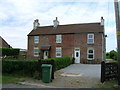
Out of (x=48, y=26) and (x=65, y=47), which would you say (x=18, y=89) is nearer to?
(x=65, y=47)

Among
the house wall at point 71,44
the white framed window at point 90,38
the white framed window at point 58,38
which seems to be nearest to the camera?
the house wall at point 71,44

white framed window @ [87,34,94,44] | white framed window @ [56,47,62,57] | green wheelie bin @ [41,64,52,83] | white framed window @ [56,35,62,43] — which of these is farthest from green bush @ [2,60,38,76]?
white framed window @ [56,35,62,43]

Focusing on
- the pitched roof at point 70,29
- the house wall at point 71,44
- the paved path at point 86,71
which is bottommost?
the paved path at point 86,71

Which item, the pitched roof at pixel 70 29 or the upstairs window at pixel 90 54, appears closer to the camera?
the upstairs window at pixel 90 54

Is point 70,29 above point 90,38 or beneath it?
above

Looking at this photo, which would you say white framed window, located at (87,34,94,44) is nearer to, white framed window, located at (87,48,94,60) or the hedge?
white framed window, located at (87,48,94,60)

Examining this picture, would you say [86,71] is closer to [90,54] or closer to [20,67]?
[20,67]

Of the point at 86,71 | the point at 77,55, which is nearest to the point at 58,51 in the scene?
the point at 77,55

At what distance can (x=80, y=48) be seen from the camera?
79.2 ft

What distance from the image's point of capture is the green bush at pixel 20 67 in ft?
31.8

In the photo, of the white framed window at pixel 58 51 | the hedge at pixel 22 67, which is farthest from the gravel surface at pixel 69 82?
the white framed window at pixel 58 51

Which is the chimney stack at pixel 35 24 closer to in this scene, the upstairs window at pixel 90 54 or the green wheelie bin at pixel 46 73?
the upstairs window at pixel 90 54

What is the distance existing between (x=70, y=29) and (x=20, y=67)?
58.5 feet

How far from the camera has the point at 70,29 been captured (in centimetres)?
2655
